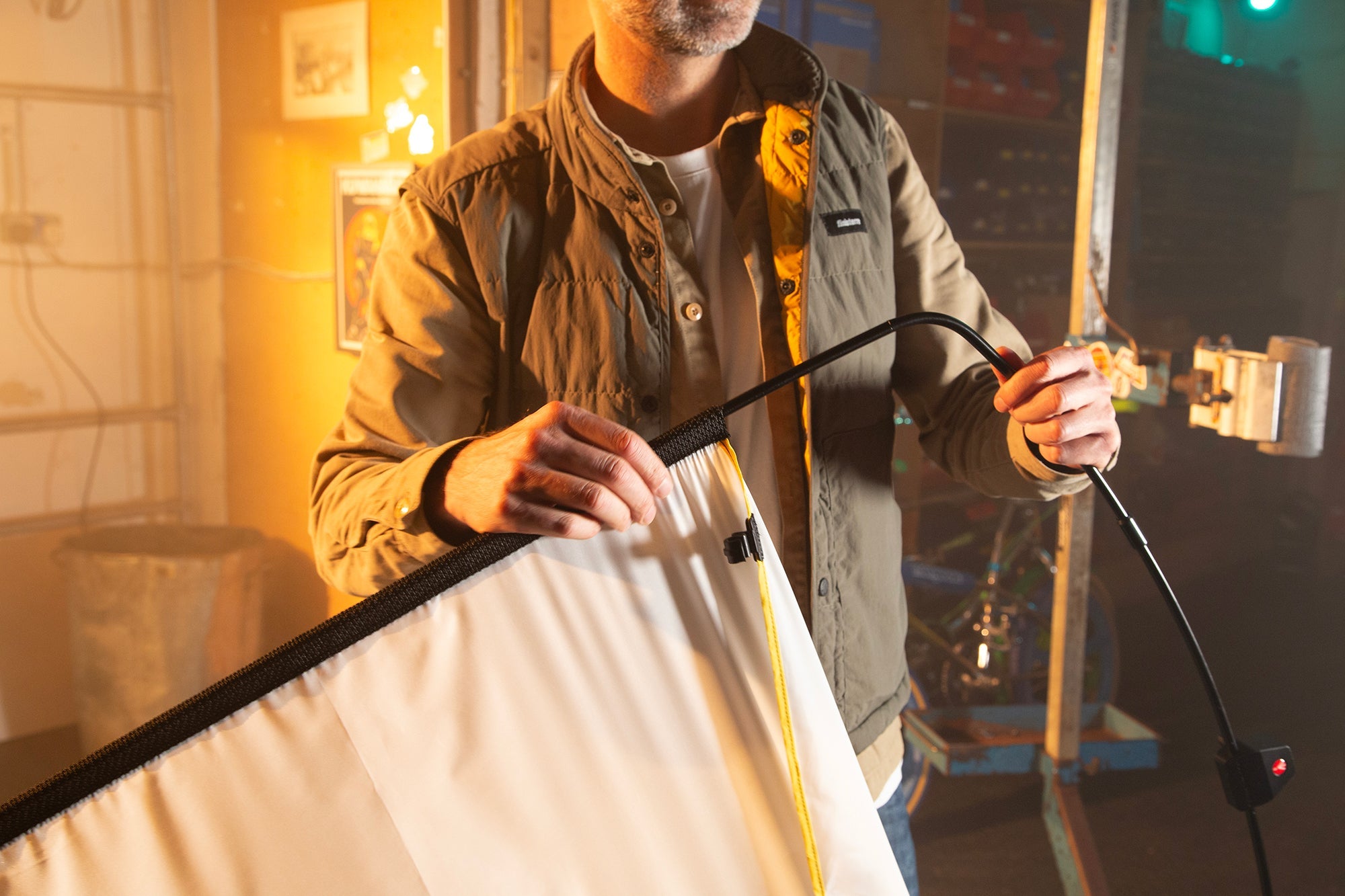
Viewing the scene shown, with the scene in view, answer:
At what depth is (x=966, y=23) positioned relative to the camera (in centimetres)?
313

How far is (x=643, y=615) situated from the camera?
2.95 feet

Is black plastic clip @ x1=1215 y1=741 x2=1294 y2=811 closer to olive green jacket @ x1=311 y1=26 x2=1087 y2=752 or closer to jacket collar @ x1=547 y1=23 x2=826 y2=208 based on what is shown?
olive green jacket @ x1=311 y1=26 x2=1087 y2=752

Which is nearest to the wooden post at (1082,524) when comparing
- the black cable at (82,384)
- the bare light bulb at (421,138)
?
the bare light bulb at (421,138)

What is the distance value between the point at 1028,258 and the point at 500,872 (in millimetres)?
3214

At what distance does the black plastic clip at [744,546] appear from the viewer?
911 mm

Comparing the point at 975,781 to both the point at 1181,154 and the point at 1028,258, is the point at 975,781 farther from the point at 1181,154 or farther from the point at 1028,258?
the point at 1181,154

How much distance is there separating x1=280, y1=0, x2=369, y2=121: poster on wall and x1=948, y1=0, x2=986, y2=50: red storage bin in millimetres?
1754

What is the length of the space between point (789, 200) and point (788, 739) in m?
0.57

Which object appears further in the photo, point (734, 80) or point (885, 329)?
point (734, 80)

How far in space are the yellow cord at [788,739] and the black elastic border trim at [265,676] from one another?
0.15 meters

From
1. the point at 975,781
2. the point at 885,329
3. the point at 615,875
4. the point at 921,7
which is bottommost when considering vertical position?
the point at 975,781

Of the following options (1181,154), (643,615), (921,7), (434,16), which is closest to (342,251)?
(434,16)

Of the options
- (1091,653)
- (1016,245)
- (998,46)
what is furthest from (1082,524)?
(998,46)

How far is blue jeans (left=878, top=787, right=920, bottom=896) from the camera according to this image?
3.91 feet
